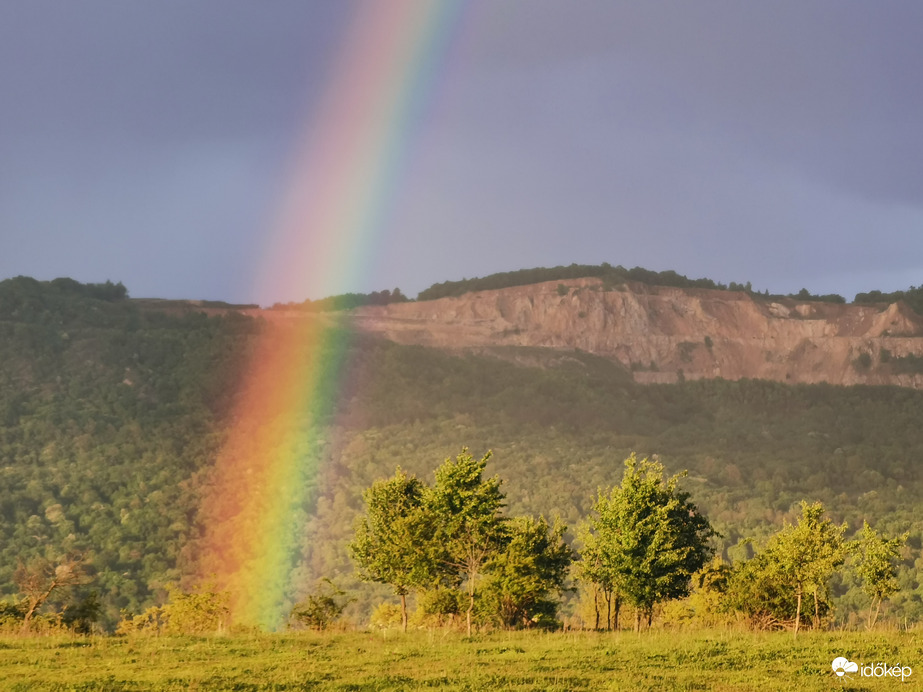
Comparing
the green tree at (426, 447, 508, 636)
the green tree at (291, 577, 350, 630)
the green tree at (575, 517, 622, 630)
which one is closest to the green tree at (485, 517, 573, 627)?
the green tree at (426, 447, 508, 636)

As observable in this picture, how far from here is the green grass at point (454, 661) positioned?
29938 mm

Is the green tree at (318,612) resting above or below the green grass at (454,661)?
below

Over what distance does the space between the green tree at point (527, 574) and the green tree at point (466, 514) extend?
0.90 metres

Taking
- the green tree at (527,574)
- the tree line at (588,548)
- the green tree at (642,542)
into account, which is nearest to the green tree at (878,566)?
the tree line at (588,548)

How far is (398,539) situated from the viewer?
5022cm

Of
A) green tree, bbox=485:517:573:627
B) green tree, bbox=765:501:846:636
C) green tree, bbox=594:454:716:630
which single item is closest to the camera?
green tree, bbox=485:517:573:627

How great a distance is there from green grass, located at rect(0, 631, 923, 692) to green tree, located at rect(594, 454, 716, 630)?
7.53 m

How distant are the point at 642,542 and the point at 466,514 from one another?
8682 millimetres

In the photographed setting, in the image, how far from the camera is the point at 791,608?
5450 centimetres

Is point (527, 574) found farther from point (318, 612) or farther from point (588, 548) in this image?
point (318, 612)

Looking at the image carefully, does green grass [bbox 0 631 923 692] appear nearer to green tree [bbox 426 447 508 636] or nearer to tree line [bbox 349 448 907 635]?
tree line [bbox 349 448 907 635]

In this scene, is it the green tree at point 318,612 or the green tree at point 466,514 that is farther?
the green tree at point 318,612

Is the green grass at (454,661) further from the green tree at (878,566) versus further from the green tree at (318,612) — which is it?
the green tree at (878,566)

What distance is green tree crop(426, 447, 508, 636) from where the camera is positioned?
162 feet
